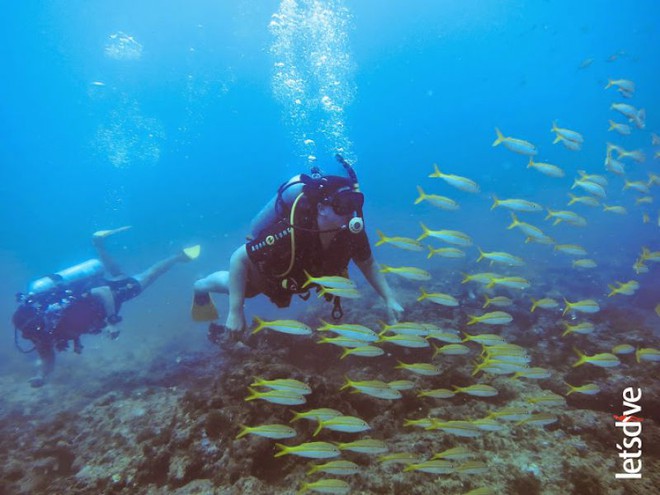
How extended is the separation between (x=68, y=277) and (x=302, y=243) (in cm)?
958

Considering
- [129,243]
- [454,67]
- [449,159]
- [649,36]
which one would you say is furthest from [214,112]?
[649,36]

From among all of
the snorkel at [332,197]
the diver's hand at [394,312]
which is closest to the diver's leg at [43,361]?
the snorkel at [332,197]

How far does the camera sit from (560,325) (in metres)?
7.71

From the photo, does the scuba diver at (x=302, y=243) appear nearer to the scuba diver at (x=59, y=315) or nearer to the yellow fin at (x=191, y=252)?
the scuba diver at (x=59, y=315)

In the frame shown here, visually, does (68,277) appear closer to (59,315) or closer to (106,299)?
(106,299)

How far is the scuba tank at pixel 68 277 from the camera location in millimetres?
8531

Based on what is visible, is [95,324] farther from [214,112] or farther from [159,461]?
[214,112]

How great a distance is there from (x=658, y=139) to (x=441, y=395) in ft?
41.4

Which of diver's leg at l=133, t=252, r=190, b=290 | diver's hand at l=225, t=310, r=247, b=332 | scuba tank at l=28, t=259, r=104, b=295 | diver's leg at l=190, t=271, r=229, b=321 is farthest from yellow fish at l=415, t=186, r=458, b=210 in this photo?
diver's leg at l=133, t=252, r=190, b=290

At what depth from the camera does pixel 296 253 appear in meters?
3.74

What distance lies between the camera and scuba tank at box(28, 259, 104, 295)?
8531 mm

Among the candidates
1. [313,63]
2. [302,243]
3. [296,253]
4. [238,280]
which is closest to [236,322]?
[238,280]

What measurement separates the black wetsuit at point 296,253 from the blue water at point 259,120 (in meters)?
14.3

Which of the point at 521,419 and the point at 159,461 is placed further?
the point at 159,461
